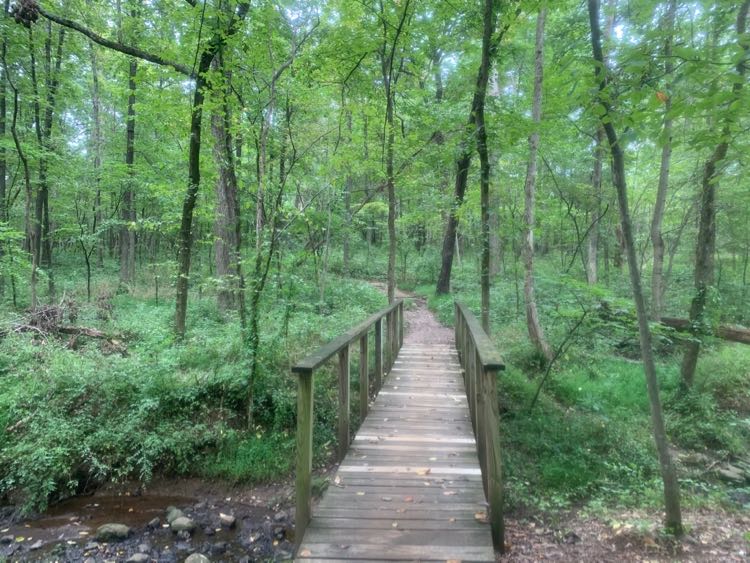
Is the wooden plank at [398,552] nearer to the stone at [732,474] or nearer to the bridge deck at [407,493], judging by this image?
the bridge deck at [407,493]

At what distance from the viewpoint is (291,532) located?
4324 millimetres

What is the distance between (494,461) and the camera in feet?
9.01

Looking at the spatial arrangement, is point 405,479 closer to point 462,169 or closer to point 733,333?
point 733,333

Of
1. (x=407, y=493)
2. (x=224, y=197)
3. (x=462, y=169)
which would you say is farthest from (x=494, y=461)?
(x=462, y=169)

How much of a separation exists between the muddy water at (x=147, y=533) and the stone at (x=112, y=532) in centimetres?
6

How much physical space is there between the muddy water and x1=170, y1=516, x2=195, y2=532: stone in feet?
0.19

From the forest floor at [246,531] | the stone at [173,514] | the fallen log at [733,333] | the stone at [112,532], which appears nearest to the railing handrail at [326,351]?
the forest floor at [246,531]

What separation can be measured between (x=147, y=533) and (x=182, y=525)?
1.12 ft

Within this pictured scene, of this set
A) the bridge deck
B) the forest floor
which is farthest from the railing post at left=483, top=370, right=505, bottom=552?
the forest floor

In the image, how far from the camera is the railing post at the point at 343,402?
3896mm

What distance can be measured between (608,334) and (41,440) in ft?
34.9

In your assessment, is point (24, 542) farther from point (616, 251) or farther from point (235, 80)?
point (616, 251)

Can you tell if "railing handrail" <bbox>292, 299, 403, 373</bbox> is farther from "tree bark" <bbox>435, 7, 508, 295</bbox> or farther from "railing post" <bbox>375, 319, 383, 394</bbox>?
"tree bark" <bbox>435, 7, 508, 295</bbox>

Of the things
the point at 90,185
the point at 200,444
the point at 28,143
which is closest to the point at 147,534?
the point at 200,444
